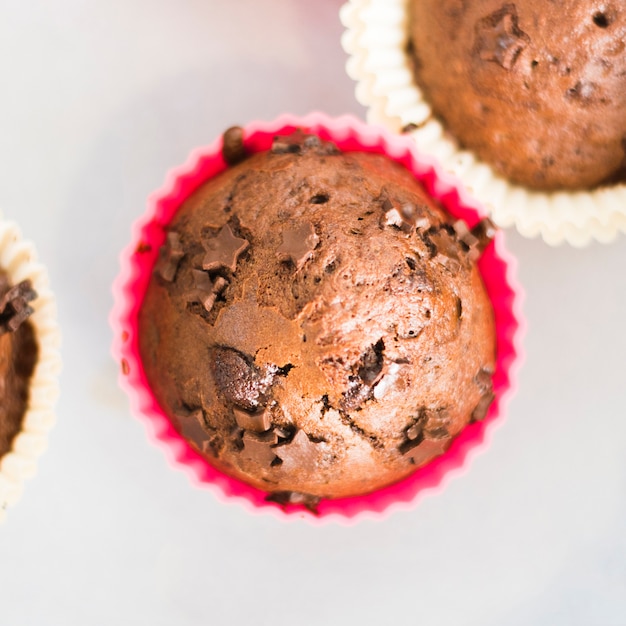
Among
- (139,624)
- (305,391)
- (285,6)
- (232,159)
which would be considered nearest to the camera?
(305,391)

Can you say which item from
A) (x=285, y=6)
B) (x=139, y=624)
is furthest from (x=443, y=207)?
(x=139, y=624)

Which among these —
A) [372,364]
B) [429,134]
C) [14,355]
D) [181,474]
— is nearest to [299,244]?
[372,364]

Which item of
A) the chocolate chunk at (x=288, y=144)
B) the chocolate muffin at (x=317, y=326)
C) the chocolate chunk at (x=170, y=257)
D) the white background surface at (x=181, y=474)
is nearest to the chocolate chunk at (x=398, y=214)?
the chocolate muffin at (x=317, y=326)

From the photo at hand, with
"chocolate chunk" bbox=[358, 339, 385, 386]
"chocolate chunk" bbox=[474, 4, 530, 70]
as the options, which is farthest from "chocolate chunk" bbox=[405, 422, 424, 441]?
"chocolate chunk" bbox=[474, 4, 530, 70]

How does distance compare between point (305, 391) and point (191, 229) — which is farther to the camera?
point (191, 229)

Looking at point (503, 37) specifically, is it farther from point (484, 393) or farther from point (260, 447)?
point (260, 447)

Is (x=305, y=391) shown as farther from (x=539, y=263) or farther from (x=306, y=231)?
(x=539, y=263)

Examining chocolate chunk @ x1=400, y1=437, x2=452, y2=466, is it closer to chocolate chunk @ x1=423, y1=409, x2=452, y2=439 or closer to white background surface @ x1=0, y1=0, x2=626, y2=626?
chocolate chunk @ x1=423, y1=409, x2=452, y2=439
